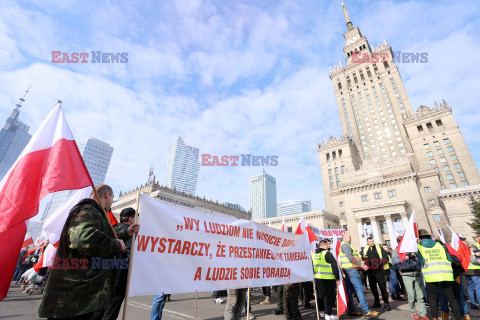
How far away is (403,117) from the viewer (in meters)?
68.9

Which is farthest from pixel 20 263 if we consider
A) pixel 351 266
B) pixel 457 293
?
pixel 457 293

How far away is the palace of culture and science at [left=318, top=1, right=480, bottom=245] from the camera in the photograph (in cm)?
4344

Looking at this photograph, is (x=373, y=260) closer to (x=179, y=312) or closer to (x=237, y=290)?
(x=237, y=290)

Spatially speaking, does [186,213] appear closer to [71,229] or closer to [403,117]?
[71,229]

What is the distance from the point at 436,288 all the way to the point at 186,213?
21.4 feet

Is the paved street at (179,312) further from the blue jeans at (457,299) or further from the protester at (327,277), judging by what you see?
the blue jeans at (457,299)

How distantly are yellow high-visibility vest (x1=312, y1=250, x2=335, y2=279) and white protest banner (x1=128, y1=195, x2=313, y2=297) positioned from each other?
3.90 ft

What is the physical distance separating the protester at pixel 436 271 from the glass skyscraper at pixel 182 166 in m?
169

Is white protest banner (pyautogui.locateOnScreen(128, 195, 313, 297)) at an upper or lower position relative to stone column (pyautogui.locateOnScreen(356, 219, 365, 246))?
lower

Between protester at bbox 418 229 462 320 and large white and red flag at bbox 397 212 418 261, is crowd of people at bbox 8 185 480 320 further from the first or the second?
large white and red flag at bbox 397 212 418 261

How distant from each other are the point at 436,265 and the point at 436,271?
5.5 inches

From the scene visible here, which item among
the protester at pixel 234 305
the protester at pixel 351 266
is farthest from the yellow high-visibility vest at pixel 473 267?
the protester at pixel 234 305

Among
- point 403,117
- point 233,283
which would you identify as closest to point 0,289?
point 233,283

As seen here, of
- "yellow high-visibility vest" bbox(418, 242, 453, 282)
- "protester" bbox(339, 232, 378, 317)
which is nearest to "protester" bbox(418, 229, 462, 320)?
"yellow high-visibility vest" bbox(418, 242, 453, 282)
